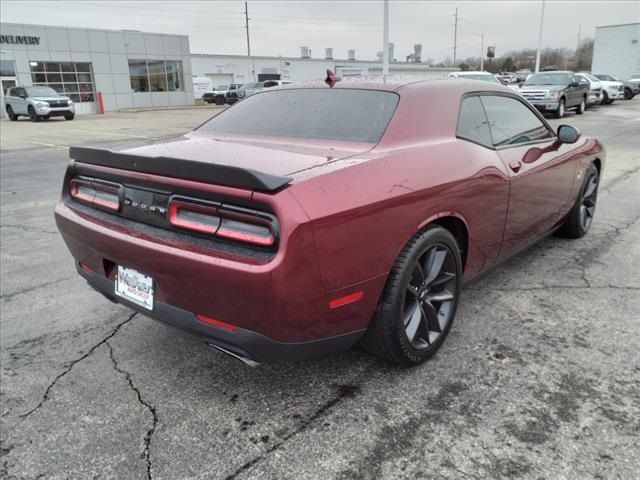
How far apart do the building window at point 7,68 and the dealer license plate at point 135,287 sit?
33659 millimetres

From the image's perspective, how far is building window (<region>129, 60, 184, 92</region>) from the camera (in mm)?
36750

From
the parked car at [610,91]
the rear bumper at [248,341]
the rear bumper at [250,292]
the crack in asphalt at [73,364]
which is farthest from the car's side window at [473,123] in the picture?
the parked car at [610,91]

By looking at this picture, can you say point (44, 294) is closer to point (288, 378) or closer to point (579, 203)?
point (288, 378)

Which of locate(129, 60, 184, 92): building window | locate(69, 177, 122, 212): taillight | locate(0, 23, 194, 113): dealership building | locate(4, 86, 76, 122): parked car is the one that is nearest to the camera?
locate(69, 177, 122, 212): taillight

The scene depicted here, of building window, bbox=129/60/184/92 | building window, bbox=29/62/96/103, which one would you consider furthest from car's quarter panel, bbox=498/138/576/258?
building window, bbox=129/60/184/92

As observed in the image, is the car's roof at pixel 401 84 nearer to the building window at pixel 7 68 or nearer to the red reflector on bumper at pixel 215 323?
the red reflector on bumper at pixel 215 323

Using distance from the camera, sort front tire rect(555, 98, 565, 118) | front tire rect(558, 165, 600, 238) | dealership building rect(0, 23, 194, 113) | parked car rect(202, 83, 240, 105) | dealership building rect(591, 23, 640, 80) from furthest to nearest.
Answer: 1. dealership building rect(591, 23, 640, 80)
2. parked car rect(202, 83, 240, 105)
3. dealership building rect(0, 23, 194, 113)
4. front tire rect(555, 98, 565, 118)
5. front tire rect(558, 165, 600, 238)

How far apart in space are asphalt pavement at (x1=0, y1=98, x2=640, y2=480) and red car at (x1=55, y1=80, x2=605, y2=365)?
33cm

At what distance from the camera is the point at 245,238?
210 cm

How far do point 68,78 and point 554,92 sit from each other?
28.4 m

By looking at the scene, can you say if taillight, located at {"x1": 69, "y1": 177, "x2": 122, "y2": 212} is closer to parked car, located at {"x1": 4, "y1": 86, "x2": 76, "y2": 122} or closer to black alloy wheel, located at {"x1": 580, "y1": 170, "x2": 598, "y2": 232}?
black alloy wheel, located at {"x1": 580, "y1": 170, "x2": 598, "y2": 232}

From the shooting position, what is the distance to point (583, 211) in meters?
4.89

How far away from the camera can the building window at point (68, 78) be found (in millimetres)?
31891

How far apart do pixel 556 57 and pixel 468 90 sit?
94688 mm
